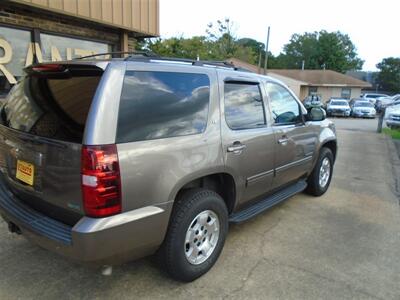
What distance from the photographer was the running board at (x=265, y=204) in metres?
3.54

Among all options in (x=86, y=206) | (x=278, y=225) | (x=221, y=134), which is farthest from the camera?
(x=278, y=225)

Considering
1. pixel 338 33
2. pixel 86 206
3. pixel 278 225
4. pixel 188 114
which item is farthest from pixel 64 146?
pixel 338 33

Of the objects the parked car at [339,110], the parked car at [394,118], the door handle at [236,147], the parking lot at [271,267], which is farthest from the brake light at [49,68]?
the parked car at [339,110]

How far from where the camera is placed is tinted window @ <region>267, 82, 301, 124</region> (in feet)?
13.4

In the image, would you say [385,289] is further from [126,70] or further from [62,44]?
[62,44]

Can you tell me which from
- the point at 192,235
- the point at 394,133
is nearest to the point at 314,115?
the point at 192,235

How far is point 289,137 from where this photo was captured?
4.21 m

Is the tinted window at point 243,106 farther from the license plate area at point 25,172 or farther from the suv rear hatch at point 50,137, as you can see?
the license plate area at point 25,172

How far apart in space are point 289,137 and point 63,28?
4.88m

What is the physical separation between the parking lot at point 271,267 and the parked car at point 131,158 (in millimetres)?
302

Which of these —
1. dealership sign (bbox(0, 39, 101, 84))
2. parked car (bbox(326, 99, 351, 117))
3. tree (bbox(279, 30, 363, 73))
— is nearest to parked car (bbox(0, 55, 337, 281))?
dealership sign (bbox(0, 39, 101, 84))

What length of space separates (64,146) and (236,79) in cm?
187

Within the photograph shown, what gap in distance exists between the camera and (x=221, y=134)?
313 centimetres

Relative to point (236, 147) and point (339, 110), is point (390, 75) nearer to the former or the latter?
point (339, 110)
